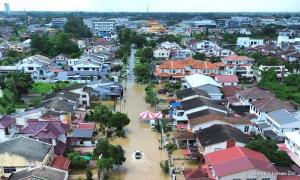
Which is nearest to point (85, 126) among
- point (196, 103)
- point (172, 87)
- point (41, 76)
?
point (196, 103)

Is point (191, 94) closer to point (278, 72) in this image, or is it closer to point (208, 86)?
point (208, 86)

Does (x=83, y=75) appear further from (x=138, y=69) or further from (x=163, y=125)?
(x=163, y=125)

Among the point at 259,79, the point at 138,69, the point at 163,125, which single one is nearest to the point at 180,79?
the point at 138,69

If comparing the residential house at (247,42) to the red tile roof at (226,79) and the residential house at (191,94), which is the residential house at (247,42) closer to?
the red tile roof at (226,79)

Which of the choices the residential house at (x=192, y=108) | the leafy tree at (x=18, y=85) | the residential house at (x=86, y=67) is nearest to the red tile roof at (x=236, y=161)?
the residential house at (x=192, y=108)

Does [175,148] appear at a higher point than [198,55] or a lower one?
lower

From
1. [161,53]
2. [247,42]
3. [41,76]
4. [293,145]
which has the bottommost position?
[293,145]
